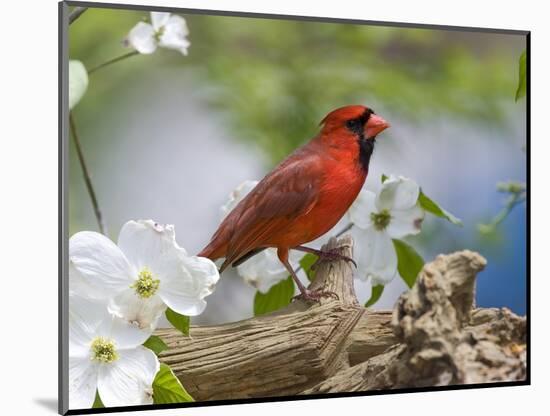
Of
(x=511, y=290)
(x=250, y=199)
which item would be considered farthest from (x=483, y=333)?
(x=250, y=199)

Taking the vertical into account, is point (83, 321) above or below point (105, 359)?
above

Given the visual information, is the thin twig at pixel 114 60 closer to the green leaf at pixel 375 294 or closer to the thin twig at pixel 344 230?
the thin twig at pixel 344 230

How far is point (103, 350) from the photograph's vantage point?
158 inches

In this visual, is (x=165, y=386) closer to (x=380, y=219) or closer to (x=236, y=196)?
(x=236, y=196)

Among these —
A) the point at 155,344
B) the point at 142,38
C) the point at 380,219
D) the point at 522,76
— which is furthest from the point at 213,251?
the point at 522,76

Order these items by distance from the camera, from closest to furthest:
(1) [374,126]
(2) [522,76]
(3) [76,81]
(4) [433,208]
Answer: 1. (3) [76,81]
2. (1) [374,126]
3. (4) [433,208]
4. (2) [522,76]

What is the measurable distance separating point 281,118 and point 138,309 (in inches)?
38.8

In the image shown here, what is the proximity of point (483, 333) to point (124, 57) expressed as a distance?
1.94m

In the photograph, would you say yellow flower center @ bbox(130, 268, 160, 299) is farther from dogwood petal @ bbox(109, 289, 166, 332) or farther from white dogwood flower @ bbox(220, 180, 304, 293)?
white dogwood flower @ bbox(220, 180, 304, 293)

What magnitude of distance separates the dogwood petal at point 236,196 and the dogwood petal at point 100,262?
A: 455 millimetres

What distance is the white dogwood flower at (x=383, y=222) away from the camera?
4.48 metres

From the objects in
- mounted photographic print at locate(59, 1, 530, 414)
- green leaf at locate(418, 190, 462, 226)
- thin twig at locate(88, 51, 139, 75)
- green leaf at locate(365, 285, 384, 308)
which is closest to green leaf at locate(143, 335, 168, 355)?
mounted photographic print at locate(59, 1, 530, 414)

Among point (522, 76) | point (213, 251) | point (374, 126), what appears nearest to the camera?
point (213, 251)

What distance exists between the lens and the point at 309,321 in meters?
4.30
